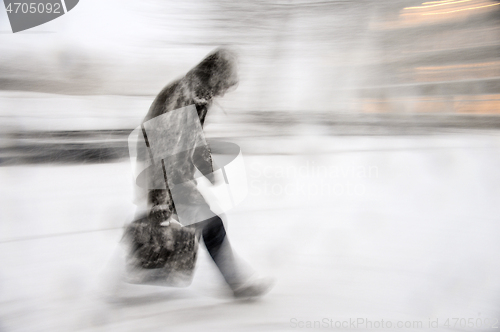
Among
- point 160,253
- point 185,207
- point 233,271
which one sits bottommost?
point 233,271

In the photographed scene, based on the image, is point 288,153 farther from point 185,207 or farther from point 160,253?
point 160,253

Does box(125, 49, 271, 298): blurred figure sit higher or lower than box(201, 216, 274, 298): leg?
higher

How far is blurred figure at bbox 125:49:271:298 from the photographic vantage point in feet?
2.68

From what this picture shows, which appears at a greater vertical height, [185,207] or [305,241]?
[185,207]

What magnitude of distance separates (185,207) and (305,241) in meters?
0.47

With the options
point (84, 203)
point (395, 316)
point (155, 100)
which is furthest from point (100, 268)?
point (395, 316)

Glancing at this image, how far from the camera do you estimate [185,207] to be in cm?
82

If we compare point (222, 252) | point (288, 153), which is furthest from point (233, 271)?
point (288, 153)

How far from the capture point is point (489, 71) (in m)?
1.03

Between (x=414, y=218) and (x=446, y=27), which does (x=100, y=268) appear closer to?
(x=414, y=218)

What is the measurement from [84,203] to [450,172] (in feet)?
4.65

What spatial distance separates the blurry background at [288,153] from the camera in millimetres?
917

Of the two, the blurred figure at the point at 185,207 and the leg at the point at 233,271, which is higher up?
the blurred figure at the point at 185,207

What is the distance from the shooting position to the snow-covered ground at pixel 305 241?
910 millimetres
